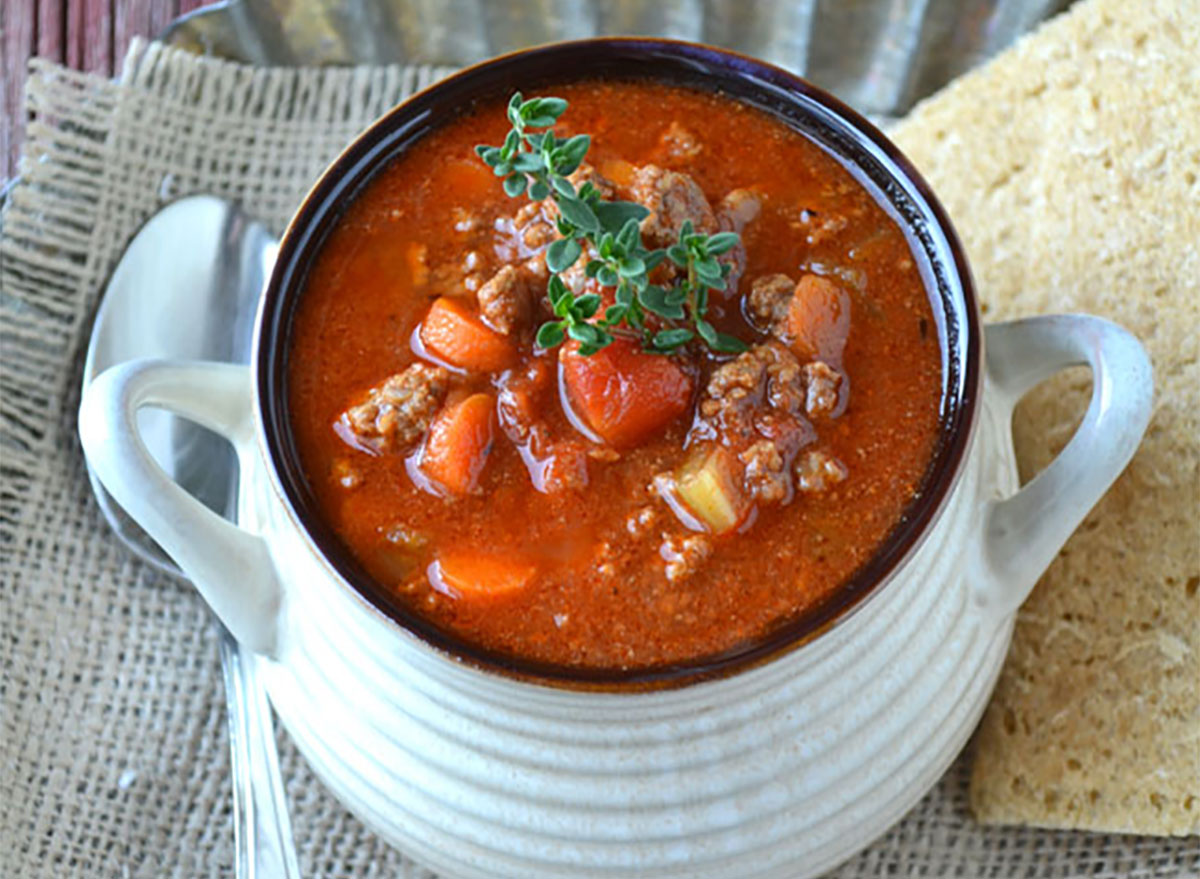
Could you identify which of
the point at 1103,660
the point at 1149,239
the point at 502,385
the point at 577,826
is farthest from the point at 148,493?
the point at 1149,239

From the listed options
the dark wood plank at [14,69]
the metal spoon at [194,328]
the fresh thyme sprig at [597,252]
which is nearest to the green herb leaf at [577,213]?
the fresh thyme sprig at [597,252]

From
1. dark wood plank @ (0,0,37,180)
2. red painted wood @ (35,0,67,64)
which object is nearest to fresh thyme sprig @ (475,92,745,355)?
dark wood plank @ (0,0,37,180)

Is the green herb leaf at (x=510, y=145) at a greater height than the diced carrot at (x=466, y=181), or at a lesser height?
greater

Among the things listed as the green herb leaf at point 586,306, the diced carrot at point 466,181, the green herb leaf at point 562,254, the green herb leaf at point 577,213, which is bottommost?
the diced carrot at point 466,181

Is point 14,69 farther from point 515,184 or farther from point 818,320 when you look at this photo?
point 818,320

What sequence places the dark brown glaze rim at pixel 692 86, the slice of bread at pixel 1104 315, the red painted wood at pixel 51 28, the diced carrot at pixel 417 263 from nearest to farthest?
the dark brown glaze rim at pixel 692 86
the diced carrot at pixel 417 263
the slice of bread at pixel 1104 315
the red painted wood at pixel 51 28

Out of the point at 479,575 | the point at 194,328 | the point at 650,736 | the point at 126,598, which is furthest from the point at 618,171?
the point at 126,598

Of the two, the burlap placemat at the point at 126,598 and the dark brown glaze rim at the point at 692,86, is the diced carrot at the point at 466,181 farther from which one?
the burlap placemat at the point at 126,598
